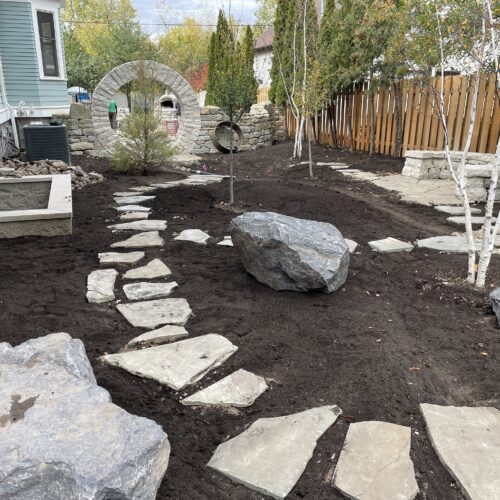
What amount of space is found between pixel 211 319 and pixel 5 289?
1.59 metres

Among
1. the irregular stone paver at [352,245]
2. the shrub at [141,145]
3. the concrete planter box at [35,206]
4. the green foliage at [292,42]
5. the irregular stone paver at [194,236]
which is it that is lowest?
the irregular stone paver at [194,236]

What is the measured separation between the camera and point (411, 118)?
31.8 feet

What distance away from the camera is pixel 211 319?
2.99 m

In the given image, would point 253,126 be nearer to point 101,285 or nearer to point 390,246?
point 390,246

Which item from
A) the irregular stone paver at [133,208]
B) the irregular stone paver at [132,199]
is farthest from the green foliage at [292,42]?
the irregular stone paver at [133,208]

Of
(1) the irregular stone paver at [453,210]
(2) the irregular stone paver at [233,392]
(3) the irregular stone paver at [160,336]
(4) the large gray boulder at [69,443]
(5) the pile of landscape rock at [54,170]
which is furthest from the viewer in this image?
(5) the pile of landscape rock at [54,170]

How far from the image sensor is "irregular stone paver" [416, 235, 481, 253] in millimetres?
4293

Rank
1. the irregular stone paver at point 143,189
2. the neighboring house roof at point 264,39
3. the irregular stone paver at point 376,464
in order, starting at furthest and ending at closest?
the neighboring house roof at point 264,39
the irregular stone paver at point 143,189
the irregular stone paver at point 376,464

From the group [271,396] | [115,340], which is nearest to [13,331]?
[115,340]

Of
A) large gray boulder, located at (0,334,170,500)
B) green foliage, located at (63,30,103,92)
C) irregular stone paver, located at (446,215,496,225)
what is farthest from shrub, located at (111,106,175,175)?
green foliage, located at (63,30,103,92)

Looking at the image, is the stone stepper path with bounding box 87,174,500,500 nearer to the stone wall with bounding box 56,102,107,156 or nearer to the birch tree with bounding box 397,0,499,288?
the birch tree with bounding box 397,0,499,288

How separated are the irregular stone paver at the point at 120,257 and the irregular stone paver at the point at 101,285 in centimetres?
20

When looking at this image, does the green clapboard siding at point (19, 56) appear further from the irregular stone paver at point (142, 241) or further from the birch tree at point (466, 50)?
the birch tree at point (466, 50)

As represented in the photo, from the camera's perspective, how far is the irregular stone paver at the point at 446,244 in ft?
14.1
